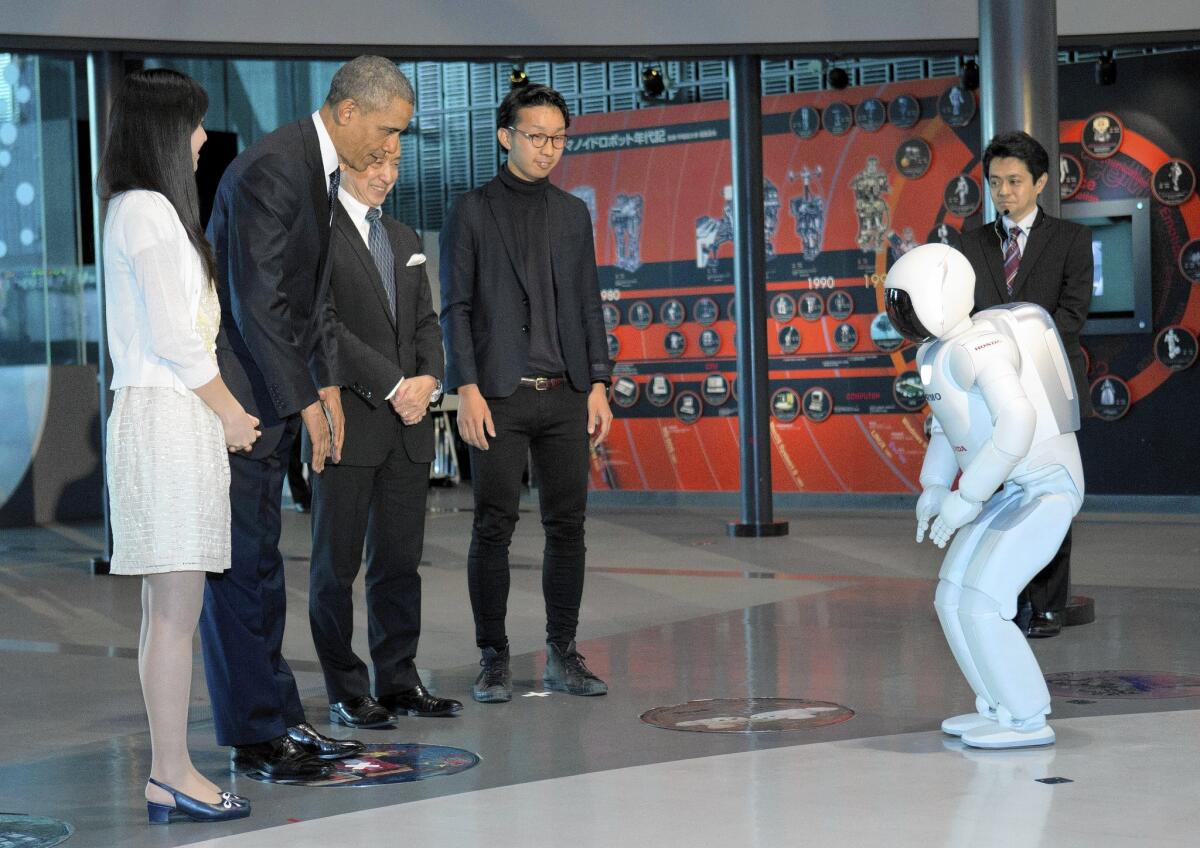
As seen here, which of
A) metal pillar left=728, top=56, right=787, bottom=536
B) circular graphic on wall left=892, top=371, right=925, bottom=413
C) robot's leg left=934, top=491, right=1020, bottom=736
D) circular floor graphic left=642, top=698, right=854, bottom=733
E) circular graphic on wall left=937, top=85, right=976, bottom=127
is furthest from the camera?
circular graphic on wall left=892, top=371, right=925, bottom=413

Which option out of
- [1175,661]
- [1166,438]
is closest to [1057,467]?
[1175,661]

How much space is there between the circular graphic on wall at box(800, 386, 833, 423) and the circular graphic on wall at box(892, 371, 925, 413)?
49cm

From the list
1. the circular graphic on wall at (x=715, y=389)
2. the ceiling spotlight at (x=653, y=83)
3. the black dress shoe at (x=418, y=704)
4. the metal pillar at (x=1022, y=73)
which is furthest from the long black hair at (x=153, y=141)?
the circular graphic on wall at (x=715, y=389)

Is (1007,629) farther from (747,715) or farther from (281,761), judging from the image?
(281,761)

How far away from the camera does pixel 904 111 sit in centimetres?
1052

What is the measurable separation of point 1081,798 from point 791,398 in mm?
8219

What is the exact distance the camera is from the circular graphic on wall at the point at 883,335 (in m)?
10.7

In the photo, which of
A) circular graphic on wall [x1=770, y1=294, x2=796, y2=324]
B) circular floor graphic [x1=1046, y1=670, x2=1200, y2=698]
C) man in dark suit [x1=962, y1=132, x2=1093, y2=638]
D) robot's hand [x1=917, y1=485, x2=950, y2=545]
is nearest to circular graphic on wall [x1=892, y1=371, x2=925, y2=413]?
circular graphic on wall [x1=770, y1=294, x2=796, y2=324]

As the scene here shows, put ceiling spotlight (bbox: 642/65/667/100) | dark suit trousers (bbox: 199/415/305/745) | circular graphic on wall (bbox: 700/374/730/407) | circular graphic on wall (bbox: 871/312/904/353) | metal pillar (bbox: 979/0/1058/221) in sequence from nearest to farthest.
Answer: dark suit trousers (bbox: 199/415/305/745), metal pillar (bbox: 979/0/1058/221), ceiling spotlight (bbox: 642/65/667/100), circular graphic on wall (bbox: 871/312/904/353), circular graphic on wall (bbox: 700/374/730/407)

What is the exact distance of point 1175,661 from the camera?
452 cm

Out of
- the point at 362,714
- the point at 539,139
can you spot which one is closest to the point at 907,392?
the point at 539,139

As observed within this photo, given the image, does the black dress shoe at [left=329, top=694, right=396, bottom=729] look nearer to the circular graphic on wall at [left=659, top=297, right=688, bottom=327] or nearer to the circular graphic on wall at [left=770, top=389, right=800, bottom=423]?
the circular graphic on wall at [left=770, top=389, right=800, bottom=423]

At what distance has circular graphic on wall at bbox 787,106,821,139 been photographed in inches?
428

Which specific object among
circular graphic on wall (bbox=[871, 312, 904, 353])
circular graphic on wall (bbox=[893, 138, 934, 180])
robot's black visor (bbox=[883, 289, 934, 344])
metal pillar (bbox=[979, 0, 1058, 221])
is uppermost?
circular graphic on wall (bbox=[893, 138, 934, 180])
